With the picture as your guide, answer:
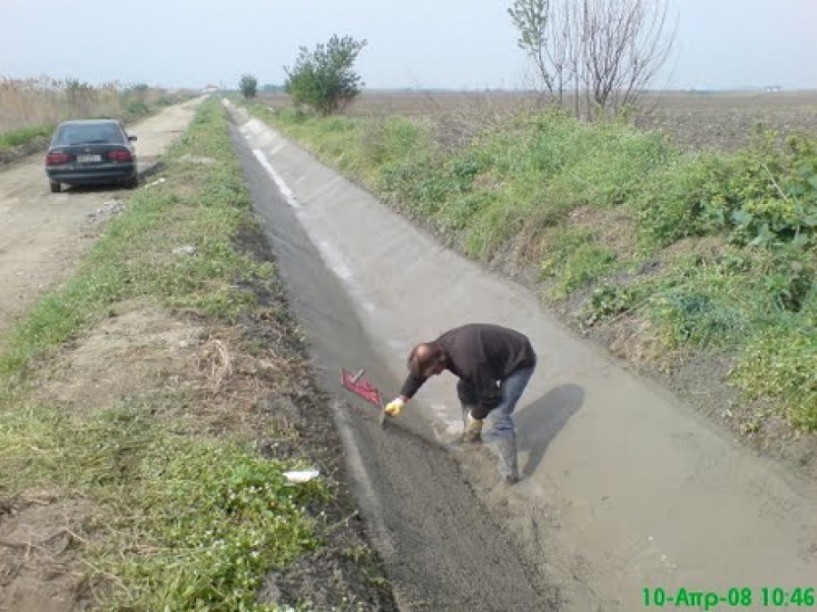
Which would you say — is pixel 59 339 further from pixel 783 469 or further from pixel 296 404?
pixel 783 469

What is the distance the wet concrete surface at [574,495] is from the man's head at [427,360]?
30.2 inches

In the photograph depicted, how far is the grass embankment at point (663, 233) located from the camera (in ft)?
19.1

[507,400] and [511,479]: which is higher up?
→ [507,400]

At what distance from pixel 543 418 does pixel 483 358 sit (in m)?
1.14

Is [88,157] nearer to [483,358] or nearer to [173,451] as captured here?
[483,358]

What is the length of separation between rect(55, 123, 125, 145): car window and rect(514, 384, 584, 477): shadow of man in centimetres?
1288

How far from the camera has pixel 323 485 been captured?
15.2ft

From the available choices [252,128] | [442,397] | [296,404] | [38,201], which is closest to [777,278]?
[442,397]

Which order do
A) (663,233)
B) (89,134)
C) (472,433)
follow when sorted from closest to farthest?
(472,433), (663,233), (89,134)

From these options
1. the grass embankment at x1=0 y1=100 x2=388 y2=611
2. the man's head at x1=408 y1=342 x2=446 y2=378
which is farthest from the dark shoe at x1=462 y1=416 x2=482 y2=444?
the grass embankment at x1=0 y1=100 x2=388 y2=611

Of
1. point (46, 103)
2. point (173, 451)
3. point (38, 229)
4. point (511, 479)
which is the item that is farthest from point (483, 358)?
point (46, 103)

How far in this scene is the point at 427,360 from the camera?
5.74 meters

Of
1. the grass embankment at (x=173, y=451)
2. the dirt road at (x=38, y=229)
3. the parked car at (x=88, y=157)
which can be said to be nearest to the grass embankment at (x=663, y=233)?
the grass embankment at (x=173, y=451)

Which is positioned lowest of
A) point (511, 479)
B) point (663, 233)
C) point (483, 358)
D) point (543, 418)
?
point (511, 479)
